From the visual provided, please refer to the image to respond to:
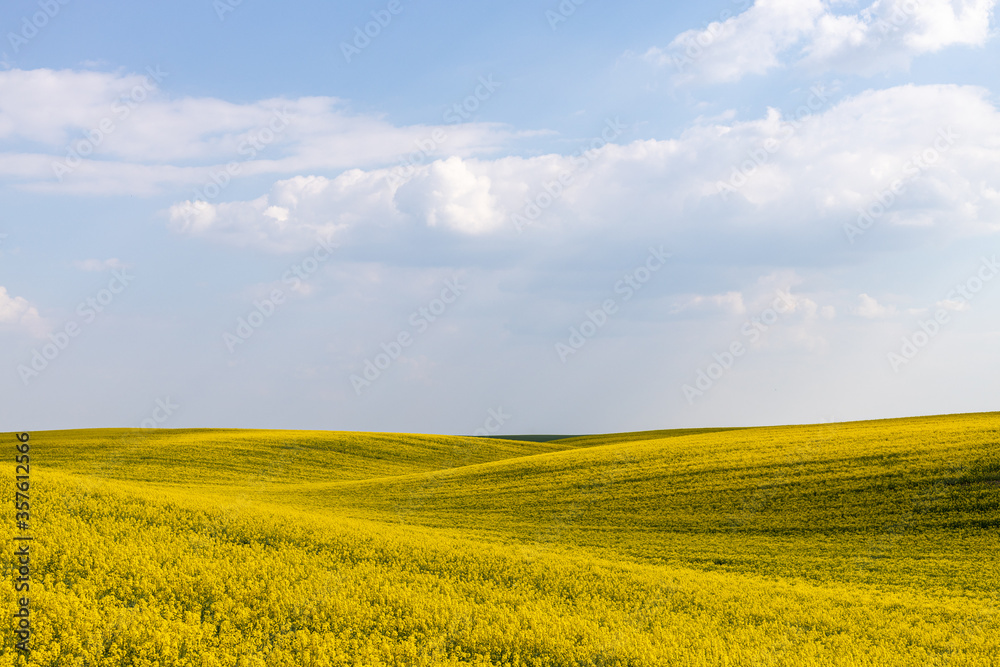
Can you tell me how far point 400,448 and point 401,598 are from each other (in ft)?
146

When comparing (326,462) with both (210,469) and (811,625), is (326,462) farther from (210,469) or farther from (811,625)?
(811,625)

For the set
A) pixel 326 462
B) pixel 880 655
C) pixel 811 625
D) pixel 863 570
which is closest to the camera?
pixel 880 655

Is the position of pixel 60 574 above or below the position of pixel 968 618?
above

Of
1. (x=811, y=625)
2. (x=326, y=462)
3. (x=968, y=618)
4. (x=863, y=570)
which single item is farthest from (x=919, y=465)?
(x=326, y=462)

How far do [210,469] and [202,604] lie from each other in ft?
111

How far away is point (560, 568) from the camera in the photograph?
16516 mm

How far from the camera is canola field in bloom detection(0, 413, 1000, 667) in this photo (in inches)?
416

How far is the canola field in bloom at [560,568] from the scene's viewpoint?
1057 cm

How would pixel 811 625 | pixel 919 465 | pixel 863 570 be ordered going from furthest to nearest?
pixel 919 465
pixel 863 570
pixel 811 625

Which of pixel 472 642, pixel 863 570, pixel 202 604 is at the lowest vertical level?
pixel 863 570

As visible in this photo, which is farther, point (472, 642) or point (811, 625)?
point (811, 625)

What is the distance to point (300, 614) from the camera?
1127cm

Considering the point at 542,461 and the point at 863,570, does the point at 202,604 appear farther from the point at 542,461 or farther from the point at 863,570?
the point at 542,461

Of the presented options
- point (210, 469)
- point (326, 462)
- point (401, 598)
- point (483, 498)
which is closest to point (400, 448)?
point (326, 462)
